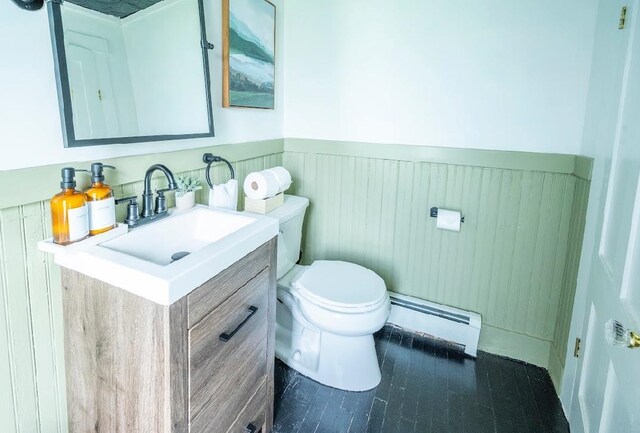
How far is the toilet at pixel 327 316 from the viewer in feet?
5.56

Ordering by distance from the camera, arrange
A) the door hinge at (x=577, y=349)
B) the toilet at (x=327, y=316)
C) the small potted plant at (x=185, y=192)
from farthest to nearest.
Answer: the toilet at (x=327, y=316)
the door hinge at (x=577, y=349)
the small potted plant at (x=185, y=192)

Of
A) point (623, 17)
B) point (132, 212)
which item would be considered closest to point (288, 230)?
point (132, 212)

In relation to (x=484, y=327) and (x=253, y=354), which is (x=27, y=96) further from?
(x=484, y=327)

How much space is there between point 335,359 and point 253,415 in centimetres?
54

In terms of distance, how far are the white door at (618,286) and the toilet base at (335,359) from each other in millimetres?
834

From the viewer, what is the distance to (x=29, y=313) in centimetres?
106

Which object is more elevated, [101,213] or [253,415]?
[101,213]

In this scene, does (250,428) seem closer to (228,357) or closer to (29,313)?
(228,357)

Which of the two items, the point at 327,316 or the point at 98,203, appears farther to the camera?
the point at 327,316

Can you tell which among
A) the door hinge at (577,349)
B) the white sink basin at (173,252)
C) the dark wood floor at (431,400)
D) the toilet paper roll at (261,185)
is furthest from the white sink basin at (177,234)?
the door hinge at (577,349)

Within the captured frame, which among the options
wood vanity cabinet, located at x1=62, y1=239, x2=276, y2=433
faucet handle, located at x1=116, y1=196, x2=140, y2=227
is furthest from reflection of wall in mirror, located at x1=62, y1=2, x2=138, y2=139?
wood vanity cabinet, located at x1=62, y1=239, x2=276, y2=433

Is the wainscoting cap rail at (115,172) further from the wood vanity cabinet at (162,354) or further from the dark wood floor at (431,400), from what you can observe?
the dark wood floor at (431,400)

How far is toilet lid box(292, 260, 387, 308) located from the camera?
170 cm

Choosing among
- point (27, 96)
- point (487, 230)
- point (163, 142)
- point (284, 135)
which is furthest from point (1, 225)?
point (487, 230)
